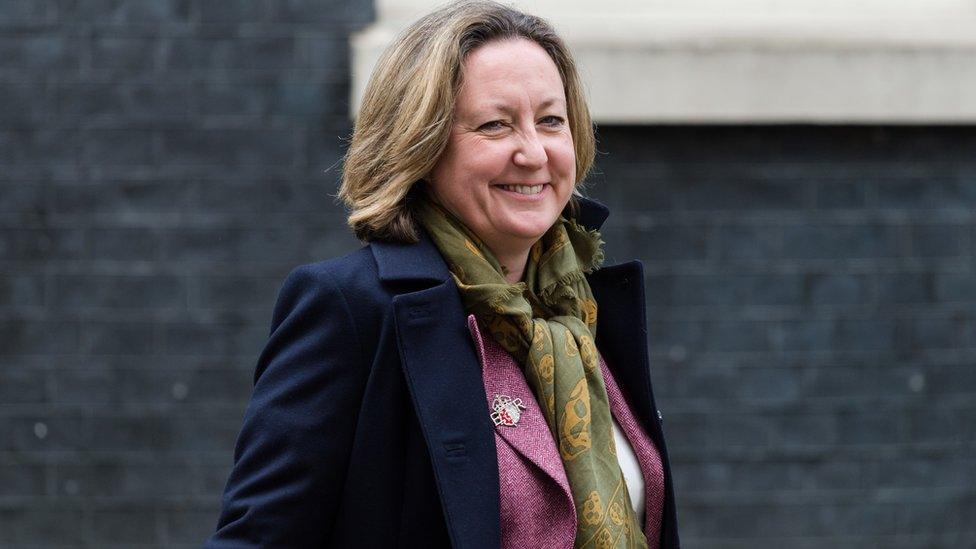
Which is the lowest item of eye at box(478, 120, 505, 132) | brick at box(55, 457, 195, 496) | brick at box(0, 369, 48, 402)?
brick at box(55, 457, 195, 496)

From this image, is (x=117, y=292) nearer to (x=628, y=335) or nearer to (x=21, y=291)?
(x=21, y=291)

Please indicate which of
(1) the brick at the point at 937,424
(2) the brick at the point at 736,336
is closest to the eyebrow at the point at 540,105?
(2) the brick at the point at 736,336

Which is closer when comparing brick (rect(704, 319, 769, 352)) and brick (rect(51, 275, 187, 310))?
brick (rect(51, 275, 187, 310))

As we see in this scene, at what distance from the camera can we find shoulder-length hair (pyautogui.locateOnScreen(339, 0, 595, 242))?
2588mm

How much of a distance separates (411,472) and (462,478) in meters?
0.10

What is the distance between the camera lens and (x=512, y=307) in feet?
8.48

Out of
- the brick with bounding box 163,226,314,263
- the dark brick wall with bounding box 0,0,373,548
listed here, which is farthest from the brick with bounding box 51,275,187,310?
the brick with bounding box 163,226,314,263

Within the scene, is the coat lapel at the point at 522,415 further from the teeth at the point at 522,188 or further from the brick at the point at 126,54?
the brick at the point at 126,54

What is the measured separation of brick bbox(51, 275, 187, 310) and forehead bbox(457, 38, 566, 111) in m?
3.13

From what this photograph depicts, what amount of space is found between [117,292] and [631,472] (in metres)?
3.22

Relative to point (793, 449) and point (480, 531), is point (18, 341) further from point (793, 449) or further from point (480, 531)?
point (480, 531)

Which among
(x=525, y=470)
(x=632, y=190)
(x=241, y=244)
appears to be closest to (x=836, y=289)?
(x=632, y=190)

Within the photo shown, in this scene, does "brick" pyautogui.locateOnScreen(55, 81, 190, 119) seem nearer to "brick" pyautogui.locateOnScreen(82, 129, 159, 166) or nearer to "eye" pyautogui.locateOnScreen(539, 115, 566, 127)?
"brick" pyautogui.locateOnScreen(82, 129, 159, 166)

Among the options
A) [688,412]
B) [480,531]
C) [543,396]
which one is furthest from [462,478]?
[688,412]
